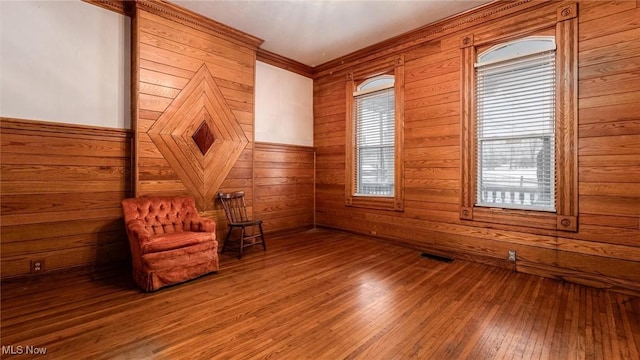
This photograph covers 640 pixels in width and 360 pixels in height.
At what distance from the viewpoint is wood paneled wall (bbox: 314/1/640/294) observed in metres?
2.63

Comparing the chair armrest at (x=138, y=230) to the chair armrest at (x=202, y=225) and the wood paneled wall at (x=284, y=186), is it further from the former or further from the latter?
the wood paneled wall at (x=284, y=186)

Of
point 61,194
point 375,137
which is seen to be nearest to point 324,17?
point 375,137

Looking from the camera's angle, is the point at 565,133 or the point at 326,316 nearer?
the point at 326,316

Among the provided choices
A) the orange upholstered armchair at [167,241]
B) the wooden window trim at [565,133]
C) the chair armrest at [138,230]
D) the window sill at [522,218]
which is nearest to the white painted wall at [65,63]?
the orange upholstered armchair at [167,241]

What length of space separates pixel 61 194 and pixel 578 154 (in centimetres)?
522

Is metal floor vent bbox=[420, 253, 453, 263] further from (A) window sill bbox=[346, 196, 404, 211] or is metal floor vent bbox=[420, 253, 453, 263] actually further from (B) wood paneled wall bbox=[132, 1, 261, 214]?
(B) wood paneled wall bbox=[132, 1, 261, 214]

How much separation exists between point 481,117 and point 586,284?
6.65ft

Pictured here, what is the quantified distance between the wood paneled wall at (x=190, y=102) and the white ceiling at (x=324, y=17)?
301 millimetres

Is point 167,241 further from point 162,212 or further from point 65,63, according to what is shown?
point 65,63

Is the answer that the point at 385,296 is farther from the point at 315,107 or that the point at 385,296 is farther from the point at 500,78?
the point at 315,107

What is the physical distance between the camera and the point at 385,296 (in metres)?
2.51

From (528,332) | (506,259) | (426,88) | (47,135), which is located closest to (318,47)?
(426,88)

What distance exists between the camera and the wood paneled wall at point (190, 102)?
332 cm

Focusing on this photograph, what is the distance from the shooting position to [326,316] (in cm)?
216
